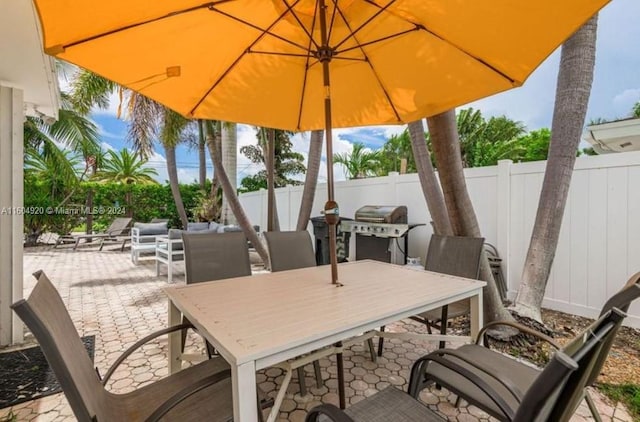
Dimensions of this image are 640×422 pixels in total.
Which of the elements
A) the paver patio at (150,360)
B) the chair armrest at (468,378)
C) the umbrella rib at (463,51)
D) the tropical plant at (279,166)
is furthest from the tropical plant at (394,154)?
the chair armrest at (468,378)

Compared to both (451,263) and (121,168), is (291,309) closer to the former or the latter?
(451,263)

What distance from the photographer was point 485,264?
3.02 metres

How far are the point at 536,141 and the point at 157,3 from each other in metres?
22.6

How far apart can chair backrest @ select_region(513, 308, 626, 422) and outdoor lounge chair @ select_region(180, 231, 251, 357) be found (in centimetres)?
220

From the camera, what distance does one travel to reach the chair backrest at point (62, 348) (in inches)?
34.5

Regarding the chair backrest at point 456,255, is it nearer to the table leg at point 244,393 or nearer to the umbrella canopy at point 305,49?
the umbrella canopy at point 305,49

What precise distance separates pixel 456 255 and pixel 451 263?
0.27 ft

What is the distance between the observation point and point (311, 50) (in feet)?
7.45

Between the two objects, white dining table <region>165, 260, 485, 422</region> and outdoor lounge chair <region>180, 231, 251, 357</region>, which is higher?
outdoor lounge chair <region>180, 231, 251, 357</region>

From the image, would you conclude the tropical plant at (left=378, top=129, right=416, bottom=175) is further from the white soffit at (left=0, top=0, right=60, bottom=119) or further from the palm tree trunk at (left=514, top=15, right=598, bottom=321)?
the white soffit at (left=0, top=0, right=60, bottom=119)

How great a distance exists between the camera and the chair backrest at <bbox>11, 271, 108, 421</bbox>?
877 mm

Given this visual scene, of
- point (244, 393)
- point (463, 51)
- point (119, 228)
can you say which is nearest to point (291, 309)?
point (244, 393)

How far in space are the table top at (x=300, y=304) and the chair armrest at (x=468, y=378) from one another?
0.78ft

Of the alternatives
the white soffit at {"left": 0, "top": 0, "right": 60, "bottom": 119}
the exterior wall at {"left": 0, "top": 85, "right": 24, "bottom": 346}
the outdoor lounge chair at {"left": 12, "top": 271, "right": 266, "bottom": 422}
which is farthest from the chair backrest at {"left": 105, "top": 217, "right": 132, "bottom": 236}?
the outdoor lounge chair at {"left": 12, "top": 271, "right": 266, "bottom": 422}
